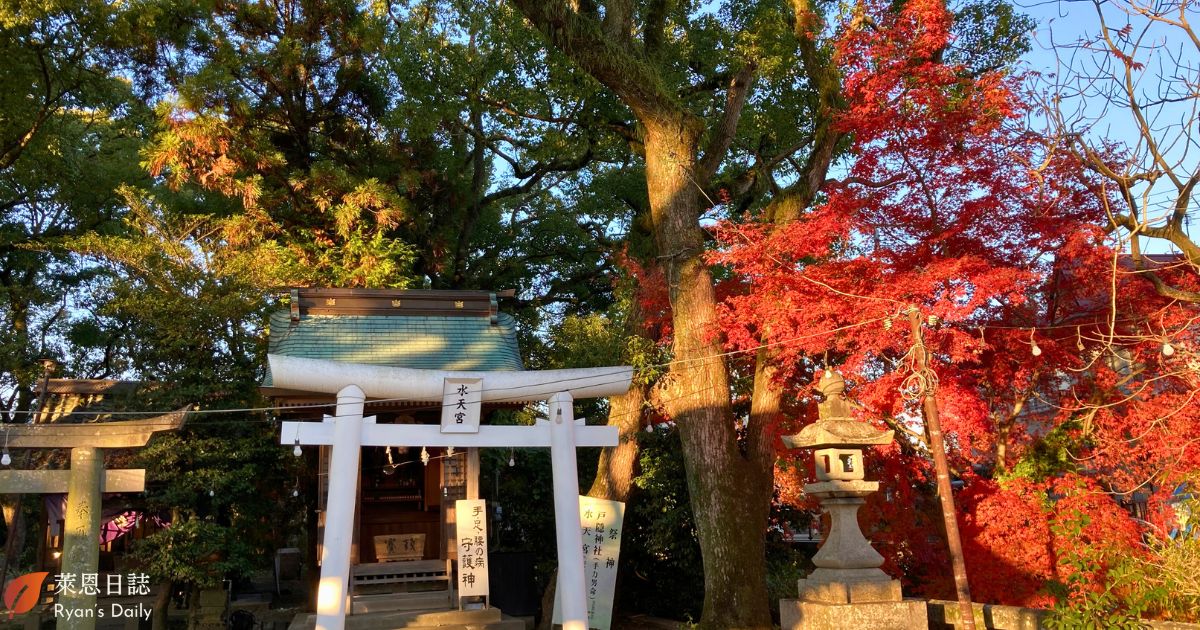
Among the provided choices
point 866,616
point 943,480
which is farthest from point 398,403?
point 943,480

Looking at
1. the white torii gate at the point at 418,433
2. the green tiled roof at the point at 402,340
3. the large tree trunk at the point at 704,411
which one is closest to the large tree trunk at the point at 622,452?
the large tree trunk at the point at 704,411

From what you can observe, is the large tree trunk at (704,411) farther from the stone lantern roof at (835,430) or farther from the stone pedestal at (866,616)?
the stone pedestal at (866,616)

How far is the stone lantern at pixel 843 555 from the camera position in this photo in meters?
7.76

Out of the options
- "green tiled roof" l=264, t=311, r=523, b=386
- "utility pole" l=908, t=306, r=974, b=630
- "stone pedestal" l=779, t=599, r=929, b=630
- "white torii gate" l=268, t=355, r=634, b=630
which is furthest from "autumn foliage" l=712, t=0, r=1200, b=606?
"green tiled roof" l=264, t=311, r=523, b=386

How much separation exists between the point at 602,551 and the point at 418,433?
3.78m

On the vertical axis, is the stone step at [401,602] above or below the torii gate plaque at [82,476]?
below

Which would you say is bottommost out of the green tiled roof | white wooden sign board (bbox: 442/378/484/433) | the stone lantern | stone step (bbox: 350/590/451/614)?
stone step (bbox: 350/590/451/614)

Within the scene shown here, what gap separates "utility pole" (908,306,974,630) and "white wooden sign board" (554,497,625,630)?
4.68 metres

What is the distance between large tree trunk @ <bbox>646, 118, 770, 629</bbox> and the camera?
32.4 feet

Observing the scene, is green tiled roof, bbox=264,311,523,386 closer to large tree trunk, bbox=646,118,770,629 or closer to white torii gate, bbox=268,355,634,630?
white torii gate, bbox=268,355,634,630

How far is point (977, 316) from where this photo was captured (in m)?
9.62

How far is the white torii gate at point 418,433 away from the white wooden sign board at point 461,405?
0.21ft

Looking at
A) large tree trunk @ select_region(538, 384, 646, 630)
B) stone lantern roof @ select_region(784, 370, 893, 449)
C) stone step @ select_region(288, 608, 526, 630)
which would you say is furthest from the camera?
large tree trunk @ select_region(538, 384, 646, 630)

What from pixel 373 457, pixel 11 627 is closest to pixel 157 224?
pixel 373 457
